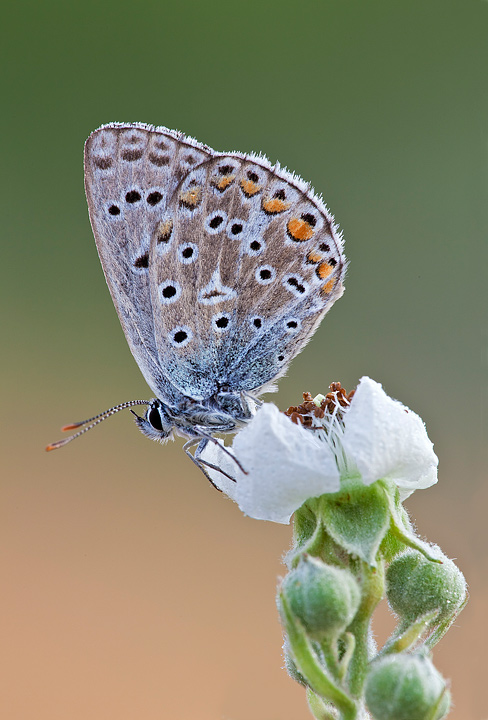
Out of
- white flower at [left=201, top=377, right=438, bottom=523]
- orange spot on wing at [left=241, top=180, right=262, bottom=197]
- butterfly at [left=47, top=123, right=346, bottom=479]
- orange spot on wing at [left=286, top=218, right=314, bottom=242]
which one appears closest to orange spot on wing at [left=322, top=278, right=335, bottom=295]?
butterfly at [left=47, top=123, right=346, bottom=479]

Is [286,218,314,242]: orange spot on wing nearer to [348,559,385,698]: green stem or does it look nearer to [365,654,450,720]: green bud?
[348,559,385,698]: green stem

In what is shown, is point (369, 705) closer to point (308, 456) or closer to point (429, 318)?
point (308, 456)

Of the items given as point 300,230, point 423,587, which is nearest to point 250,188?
point 300,230

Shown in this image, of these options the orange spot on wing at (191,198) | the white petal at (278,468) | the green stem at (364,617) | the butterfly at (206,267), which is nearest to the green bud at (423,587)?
the green stem at (364,617)

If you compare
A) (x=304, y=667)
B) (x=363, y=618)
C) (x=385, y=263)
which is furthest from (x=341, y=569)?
(x=385, y=263)

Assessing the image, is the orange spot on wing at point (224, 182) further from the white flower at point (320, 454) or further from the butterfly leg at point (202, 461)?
the white flower at point (320, 454)

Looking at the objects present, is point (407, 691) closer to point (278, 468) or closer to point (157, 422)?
point (278, 468)
